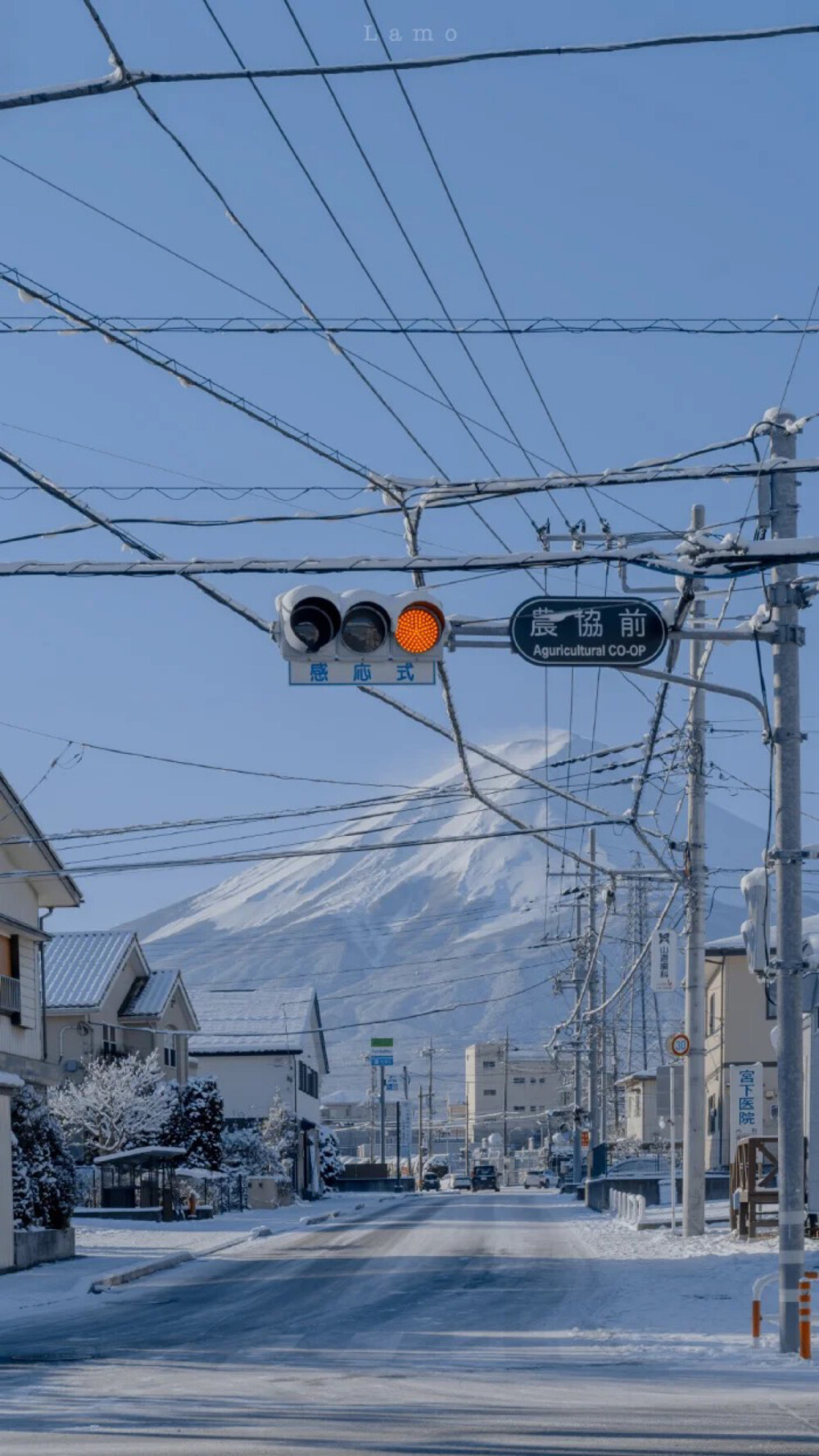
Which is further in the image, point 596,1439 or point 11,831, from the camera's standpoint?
point 11,831

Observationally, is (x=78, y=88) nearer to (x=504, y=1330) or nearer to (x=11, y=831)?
(x=504, y=1330)

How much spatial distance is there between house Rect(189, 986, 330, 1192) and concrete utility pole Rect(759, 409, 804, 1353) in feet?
214

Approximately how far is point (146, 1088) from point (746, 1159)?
36093 mm

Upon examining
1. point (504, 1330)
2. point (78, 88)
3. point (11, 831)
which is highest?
point (78, 88)

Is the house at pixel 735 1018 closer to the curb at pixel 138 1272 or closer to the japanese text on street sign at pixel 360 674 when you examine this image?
the curb at pixel 138 1272

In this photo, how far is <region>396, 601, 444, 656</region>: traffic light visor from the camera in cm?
1464

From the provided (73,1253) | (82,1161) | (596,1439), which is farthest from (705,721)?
(82,1161)

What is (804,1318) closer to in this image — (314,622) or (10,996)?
(314,622)

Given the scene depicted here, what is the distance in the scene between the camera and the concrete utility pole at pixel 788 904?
17.2 meters

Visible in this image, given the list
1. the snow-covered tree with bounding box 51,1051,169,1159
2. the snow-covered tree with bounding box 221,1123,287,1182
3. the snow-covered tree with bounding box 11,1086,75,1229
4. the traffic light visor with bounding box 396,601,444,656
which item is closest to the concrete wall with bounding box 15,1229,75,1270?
the snow-covered tree with bounding box 11,1086,75,1229

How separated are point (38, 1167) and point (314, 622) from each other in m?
24.0

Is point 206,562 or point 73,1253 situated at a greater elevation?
point 206,562

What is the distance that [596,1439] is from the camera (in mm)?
12625

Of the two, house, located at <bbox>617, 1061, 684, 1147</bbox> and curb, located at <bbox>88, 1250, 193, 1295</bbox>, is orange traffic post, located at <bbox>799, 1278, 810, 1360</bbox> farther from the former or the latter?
house, located at <bbox>617, 1061, 684, 1147</bbox>
